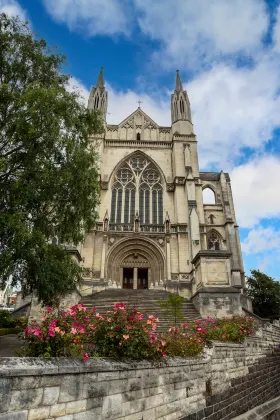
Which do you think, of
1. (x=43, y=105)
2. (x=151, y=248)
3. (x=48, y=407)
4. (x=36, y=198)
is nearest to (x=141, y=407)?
(x=48, y=407)

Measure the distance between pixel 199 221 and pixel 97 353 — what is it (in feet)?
61.3

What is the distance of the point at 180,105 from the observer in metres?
26.9

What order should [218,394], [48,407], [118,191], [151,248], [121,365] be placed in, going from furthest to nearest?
Result: [118,191] < [151,248] < [218,394] < [121,365] < [48,407]

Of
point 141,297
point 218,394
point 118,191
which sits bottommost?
point 218,394

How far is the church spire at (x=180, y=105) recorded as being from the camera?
85.9ft

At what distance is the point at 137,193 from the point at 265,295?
13.7 metres

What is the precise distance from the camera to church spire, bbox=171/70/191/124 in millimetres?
26178

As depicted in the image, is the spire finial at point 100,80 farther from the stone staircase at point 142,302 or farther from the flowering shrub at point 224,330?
the flowering shrub at point 224,330

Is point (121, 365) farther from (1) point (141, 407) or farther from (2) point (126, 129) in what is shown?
(2) point (126, 129)

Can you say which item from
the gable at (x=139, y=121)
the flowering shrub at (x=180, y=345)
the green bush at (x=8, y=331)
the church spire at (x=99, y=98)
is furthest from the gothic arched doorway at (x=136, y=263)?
the flowering shrub at (x=180, y=345)

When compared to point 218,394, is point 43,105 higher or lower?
higher

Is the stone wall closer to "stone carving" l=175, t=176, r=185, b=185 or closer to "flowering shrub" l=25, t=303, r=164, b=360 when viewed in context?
"flowering shrub" l=25, t=303, r=164, b=360

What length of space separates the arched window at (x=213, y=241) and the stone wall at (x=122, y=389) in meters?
15.7

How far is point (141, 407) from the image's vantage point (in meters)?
3.76
